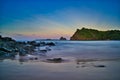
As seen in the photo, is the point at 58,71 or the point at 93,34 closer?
the point at 58,71

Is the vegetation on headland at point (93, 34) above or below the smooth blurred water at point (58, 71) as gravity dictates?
above

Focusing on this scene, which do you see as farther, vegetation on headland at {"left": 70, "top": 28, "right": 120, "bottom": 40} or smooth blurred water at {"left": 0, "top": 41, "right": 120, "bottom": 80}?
vegetation on headland at {"left": 70, "top": 28, "right": 120, "bottom": 40}

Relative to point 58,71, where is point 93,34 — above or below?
above

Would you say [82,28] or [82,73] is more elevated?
[82,28]

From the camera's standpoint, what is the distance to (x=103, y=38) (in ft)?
9.41

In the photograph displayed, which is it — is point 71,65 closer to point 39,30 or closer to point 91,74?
point 91,74

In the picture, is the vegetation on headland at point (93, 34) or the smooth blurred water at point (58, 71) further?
the vegetation on headland at point (93, 34)

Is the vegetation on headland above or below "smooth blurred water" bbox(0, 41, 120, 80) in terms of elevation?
above

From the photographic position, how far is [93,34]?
2627 millimetres

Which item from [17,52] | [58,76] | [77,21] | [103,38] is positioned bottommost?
[58,76]

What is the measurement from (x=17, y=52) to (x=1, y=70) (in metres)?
1.16

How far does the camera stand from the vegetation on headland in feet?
8.36

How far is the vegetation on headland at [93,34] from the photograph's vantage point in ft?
8.36

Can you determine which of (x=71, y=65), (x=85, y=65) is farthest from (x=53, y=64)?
(x=85, y=65)
